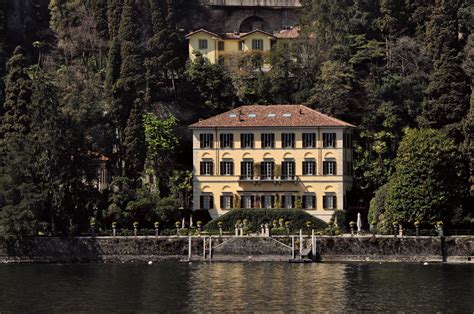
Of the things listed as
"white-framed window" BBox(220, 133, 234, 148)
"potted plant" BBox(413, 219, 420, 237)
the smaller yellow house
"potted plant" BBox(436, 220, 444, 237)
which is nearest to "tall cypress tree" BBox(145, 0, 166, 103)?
the smaller yellow house

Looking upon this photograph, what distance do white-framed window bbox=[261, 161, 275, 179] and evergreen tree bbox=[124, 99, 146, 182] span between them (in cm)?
1041

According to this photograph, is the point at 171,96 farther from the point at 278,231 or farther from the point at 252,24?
the point at 278,231

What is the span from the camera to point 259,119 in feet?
409

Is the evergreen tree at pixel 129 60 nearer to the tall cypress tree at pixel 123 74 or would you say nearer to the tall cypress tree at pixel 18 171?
the tall cypress tree at pixel 123 74

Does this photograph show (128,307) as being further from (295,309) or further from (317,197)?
(317,197)

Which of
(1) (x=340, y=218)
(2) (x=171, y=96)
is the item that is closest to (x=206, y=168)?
(1) (x=340, y=218)

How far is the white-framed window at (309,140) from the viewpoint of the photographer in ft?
405

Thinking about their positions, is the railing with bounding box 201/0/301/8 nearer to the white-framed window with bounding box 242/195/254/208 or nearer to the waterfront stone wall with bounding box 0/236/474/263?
the white-framed window with bounding box 242/195/254/208

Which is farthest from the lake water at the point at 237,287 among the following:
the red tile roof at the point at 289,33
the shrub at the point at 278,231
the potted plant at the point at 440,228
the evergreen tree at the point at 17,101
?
the red tile roof at the point at 289,33

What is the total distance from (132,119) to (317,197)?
1727 centimetres

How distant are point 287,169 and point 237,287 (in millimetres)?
31453

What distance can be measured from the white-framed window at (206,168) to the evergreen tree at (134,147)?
5397 millimetres

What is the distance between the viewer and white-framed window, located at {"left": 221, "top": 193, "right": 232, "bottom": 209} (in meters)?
124

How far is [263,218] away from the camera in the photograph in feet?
397
